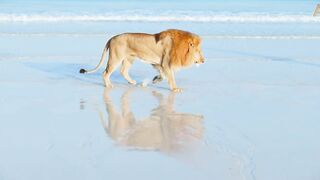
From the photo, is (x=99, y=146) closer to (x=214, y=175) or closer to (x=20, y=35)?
(x=214, y=175)

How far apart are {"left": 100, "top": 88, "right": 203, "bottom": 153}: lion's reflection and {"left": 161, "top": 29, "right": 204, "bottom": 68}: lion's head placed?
1329 mm

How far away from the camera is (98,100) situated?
8.73 meters

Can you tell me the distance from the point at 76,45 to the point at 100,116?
9.18 meters

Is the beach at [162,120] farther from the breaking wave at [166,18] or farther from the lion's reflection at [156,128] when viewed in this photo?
the breaking wave at [166,18]

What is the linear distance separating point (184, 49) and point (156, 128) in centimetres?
292

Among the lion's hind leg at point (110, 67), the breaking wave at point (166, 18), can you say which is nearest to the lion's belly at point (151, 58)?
the lion's hind leg at point (110, 67)

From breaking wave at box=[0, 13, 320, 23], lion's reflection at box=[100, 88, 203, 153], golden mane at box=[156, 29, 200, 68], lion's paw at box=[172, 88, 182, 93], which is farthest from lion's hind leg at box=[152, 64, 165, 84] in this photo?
breaking wave at box=[0, 13, 320, 23]

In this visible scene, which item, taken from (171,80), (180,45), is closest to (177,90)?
(171,80)

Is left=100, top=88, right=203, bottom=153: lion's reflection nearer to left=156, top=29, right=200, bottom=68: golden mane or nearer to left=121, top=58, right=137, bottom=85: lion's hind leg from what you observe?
left=156, top=29, right=200, bottom=68: golden mane

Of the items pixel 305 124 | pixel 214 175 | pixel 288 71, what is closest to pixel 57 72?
pixel 288 71

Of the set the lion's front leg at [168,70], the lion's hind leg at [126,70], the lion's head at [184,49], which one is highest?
the lion's head at [184,49]

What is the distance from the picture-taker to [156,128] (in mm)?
6930

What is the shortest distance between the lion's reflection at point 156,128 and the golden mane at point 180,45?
4.35ft

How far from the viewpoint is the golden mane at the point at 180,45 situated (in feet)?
31.5
